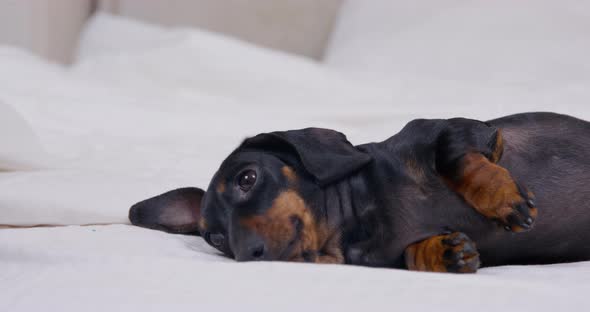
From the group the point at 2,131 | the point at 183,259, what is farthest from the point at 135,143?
the point at 183,259

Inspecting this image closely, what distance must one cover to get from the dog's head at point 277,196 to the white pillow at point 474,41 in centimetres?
168

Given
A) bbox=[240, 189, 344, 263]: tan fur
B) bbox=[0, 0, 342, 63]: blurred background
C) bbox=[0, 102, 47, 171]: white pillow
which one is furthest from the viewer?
bbox=[0, 0, 342, 63]: blurred background

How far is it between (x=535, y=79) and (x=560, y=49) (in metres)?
0.17

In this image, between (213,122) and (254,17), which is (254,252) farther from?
(254,17)

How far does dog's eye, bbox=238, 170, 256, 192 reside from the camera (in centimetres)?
154

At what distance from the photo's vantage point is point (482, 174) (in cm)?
141

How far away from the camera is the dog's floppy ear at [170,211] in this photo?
172 centimetres

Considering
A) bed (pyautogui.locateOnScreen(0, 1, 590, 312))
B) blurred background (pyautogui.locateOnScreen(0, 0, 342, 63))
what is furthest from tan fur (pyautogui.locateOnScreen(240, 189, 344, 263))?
blurred background (pyautogui.locateOnScreen(0, 0, 342, 63))

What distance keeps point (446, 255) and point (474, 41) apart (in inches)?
84.1

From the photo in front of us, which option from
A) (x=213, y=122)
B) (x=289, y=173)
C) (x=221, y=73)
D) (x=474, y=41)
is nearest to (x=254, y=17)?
(x=221, y=73)

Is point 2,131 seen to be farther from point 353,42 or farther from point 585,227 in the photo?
point 353,42

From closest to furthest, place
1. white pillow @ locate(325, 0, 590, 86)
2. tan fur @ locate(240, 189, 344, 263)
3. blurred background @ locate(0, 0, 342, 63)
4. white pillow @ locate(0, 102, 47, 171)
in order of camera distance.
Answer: tan fur @ locate(240, 189, 344, 263) → white pillow @ locate(0, 102, 47, 171) → white pillow @ locate(325, 0, 590, 86) → blurred background @ locate(0, 0, 342, 63)

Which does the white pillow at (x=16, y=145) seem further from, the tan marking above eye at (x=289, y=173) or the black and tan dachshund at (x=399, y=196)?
Answer: the tan marking above eye at (x=289, y=173)

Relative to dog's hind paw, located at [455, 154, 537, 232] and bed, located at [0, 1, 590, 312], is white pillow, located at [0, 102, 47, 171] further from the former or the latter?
dog's hind paw, located at [455, 154, 537, 232]
